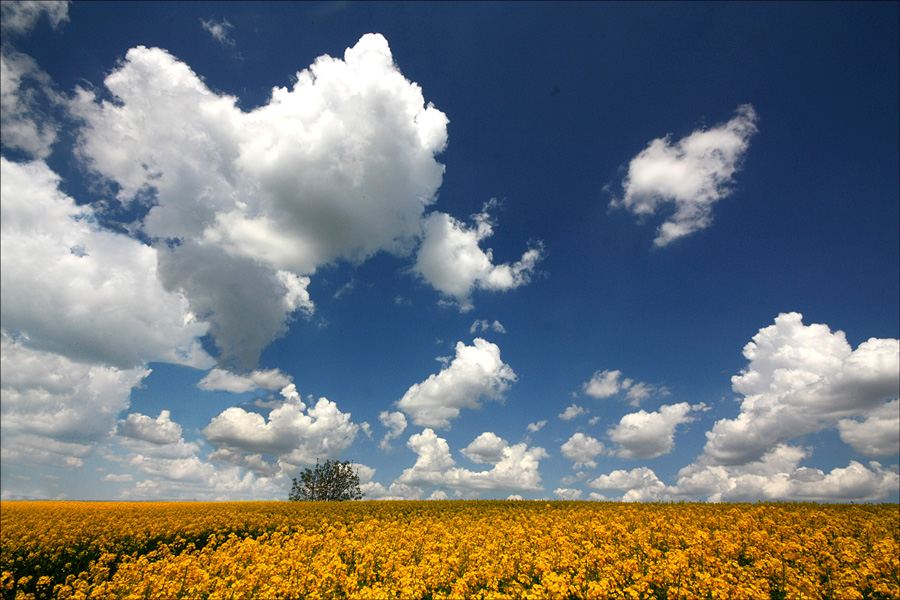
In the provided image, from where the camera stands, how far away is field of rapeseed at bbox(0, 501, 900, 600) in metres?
9.23

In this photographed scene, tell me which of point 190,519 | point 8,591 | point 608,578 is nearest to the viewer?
point 608,578

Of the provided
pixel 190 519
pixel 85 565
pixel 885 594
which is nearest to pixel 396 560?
pixel 885 594

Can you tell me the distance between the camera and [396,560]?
11.2 meters

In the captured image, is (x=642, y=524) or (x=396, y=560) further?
(x=642, y=524)

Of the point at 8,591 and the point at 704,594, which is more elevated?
the point at 704,594

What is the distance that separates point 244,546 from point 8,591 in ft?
27.6

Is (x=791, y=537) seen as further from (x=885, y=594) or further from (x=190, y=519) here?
(x=190, y=519)

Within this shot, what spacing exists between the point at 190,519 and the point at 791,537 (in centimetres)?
2524

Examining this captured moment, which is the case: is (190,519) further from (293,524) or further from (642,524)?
(642,524)

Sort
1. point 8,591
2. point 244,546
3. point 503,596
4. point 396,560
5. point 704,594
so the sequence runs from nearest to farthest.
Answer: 1. point 503,596
2. point 704,594
3. point 396,560
4. point 244,546
5. point 8,591

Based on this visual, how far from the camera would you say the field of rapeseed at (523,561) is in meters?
9.23

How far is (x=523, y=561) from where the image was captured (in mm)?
10703

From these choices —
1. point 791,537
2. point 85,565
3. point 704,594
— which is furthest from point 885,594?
point 85,565

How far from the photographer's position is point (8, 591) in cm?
1380
